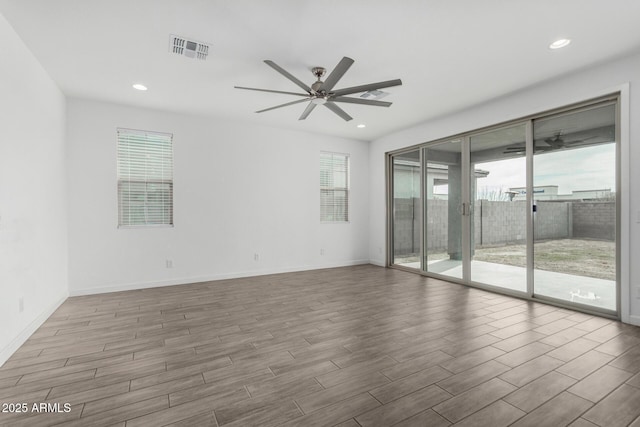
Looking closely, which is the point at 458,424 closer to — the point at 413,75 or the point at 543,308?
the point at 543,308

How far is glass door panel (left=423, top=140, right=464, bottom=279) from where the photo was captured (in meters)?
4.79

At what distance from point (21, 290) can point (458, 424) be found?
142 inches

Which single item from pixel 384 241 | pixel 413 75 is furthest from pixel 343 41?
pixel 384 241

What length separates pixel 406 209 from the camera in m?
5.89

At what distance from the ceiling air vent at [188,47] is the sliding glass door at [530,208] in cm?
385

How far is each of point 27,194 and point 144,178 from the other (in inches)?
69.7

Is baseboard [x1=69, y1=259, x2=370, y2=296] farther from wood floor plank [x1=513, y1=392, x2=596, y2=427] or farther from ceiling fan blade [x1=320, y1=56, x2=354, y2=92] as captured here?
wood floor plank [x1=513, y1=392, x2=596, y2=427]

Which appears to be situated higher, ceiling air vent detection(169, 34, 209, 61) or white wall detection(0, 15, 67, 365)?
ceiling air vent detection(169, 34, 209, 61)

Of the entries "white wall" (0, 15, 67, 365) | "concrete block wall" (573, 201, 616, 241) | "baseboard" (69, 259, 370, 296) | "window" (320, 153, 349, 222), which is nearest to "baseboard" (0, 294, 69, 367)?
"white wall" (0, 15, 67, 365)

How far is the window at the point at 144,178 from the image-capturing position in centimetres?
442

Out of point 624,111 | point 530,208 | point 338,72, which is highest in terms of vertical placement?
point 338,72

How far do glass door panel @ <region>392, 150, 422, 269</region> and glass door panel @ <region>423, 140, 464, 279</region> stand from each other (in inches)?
8.8

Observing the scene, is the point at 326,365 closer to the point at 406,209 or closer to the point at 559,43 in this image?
the point at 559,43

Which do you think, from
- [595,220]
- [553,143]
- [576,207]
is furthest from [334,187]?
[595,220]
